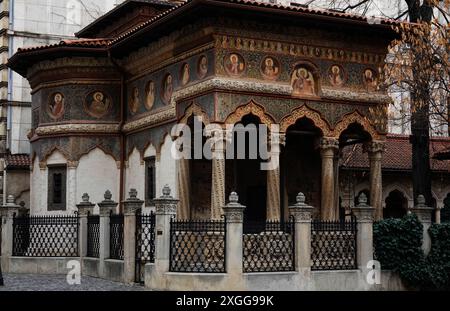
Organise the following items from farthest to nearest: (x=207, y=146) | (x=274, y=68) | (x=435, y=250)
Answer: (x=207, y=146), (x=274, y=68), (x=435, y=250)

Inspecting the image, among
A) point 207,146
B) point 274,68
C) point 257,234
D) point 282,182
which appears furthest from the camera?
point 282,182

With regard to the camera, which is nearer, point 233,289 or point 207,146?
point 233,289

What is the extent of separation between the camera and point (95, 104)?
74.2 ft

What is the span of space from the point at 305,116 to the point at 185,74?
3.12 m

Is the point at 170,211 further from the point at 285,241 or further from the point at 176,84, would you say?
the point at 176,84

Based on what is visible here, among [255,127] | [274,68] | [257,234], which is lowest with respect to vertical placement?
[257,234]

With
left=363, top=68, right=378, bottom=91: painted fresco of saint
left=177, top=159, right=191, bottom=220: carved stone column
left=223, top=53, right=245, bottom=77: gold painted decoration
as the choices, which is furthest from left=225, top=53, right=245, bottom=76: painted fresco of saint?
left=363, top=68, right=378, bottom=91: painted fresco of saint

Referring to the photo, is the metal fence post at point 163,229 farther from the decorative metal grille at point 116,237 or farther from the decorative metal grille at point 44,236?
the decorative metal grille at point 44,236

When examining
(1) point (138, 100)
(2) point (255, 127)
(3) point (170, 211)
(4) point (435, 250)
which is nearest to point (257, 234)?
(3) point (170, 211)

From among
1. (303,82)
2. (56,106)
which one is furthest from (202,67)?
(56,106)

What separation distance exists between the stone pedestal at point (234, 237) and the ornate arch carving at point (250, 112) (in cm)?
335

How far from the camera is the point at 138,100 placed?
71.1 ft

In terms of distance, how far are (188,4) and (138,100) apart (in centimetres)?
543

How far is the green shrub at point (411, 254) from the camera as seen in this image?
52.0 ft
